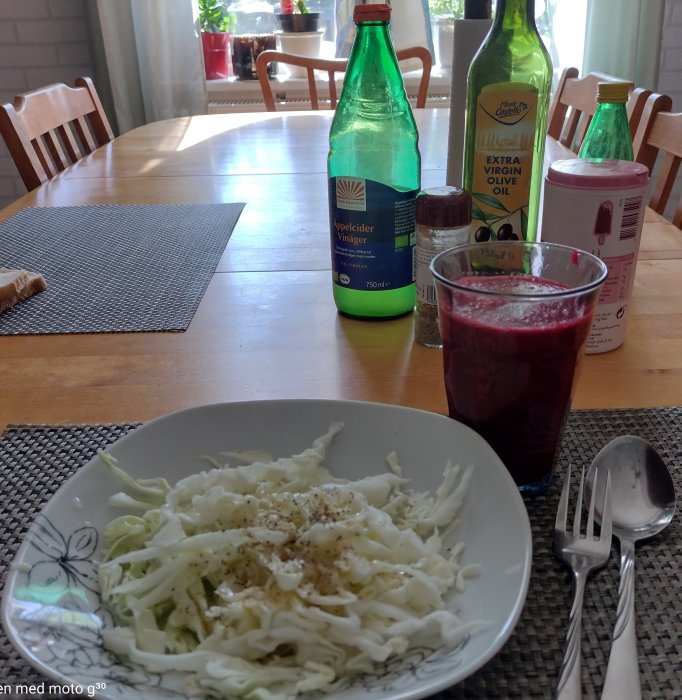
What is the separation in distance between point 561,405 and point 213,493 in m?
0.26

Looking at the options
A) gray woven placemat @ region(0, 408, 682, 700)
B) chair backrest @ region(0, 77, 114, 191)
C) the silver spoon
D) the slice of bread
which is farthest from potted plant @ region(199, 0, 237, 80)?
the silver spoon

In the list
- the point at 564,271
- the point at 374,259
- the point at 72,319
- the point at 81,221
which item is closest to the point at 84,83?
the point at 81,221

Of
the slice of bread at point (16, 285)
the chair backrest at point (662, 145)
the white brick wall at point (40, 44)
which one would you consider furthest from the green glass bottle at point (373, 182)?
the white brick wall at point (40, 44)

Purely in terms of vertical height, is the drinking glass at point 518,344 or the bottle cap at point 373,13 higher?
the bottle cap at point 373,13

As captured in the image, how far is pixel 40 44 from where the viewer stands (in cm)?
264

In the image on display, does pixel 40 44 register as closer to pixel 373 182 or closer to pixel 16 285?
pixel 16 285

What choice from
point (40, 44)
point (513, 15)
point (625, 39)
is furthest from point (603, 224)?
point (40, 44)

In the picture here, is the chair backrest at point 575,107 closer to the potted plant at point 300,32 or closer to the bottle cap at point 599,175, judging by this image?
the bottle cap at point 599,175

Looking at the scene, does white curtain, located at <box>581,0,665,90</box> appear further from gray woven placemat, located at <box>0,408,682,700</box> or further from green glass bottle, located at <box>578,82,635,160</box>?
gray woven placemat, located at <box>0,408,682,700</box>

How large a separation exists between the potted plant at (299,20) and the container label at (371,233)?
222 centimetres

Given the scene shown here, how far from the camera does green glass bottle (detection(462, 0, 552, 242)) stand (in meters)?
0.69

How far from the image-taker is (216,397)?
0.68 metres

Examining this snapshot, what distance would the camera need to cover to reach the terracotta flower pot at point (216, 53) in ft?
Answer: 9.36

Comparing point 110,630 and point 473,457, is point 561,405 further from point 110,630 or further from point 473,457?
point 110,630
